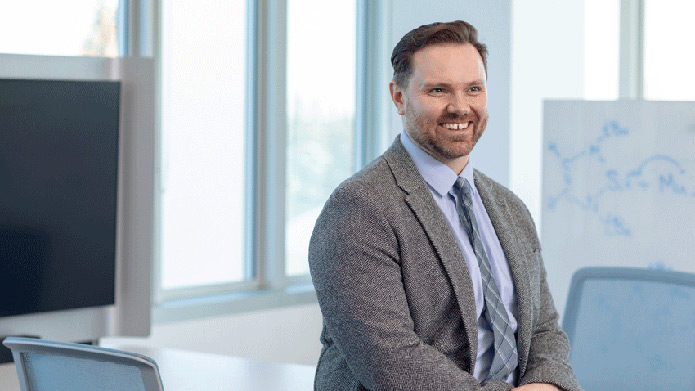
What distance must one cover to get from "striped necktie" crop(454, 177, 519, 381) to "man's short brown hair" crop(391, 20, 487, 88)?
297 mm

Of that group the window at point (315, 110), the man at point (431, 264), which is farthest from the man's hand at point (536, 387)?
the window at point (315, 110)

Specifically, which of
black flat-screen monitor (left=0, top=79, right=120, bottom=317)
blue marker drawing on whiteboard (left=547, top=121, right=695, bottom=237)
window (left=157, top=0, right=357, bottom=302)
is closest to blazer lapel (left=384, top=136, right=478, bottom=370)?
black flat-screen monitor (left=0, top=79, right=120, bottom=317)

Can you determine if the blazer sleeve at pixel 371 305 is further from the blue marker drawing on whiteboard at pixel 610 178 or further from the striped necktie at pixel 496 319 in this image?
the blue marker drawing on whiteboard at pixel 610 178

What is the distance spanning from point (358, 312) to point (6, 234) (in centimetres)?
81

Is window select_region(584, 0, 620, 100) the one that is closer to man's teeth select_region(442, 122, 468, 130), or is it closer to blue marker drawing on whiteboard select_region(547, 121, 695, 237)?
blue marker drawing on whiteboard select_region(547, 121, 695, 237)

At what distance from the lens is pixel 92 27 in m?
3.49

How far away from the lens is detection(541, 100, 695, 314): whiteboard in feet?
10.8

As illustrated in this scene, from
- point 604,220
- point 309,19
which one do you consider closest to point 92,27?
point 309,19

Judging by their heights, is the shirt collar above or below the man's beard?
below

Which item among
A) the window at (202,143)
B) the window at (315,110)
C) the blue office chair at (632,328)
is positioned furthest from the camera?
the window at (315,110)

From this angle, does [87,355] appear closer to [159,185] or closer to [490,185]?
[490,185]

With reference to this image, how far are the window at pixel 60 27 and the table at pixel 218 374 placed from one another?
4.69 feet

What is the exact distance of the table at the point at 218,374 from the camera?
2.06 meters

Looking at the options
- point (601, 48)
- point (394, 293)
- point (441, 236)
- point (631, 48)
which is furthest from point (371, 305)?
point (631, 48)
